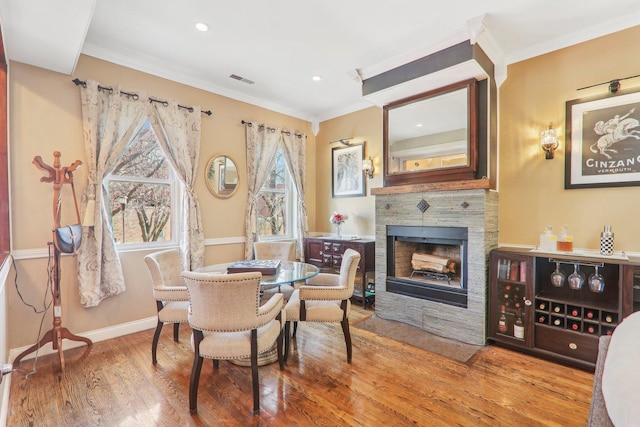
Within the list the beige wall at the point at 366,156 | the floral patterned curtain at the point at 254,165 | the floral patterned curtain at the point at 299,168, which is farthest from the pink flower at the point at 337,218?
the floral patterned curtain at the point at 254,165

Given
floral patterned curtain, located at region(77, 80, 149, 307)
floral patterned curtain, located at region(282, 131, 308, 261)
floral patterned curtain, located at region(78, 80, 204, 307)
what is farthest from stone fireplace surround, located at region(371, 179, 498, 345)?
floral patterned curtain, located at region(77, 80, 149, 307)

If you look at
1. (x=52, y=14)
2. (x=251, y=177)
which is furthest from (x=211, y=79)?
(x=52, y=14)

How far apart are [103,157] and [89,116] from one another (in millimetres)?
401

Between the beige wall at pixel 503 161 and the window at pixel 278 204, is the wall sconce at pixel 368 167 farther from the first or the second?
the beige wall at pixel 503 161

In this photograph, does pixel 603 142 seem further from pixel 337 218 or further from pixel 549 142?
pixel 337 218

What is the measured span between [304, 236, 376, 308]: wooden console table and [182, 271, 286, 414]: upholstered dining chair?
200cm

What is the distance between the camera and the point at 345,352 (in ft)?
9.03

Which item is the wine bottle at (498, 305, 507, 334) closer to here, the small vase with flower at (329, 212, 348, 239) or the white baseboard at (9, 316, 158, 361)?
the small vase with flower at (329, 212, 348, 239)

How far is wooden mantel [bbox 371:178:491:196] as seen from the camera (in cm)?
285

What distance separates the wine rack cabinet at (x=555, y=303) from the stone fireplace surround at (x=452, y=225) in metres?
0.14

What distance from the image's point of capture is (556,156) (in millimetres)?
2893

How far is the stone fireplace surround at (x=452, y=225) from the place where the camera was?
2896 millimetres

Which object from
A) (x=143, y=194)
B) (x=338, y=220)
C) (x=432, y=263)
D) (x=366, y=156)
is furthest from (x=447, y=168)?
(x=143, y=194)

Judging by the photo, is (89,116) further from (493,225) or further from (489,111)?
(493,225)
